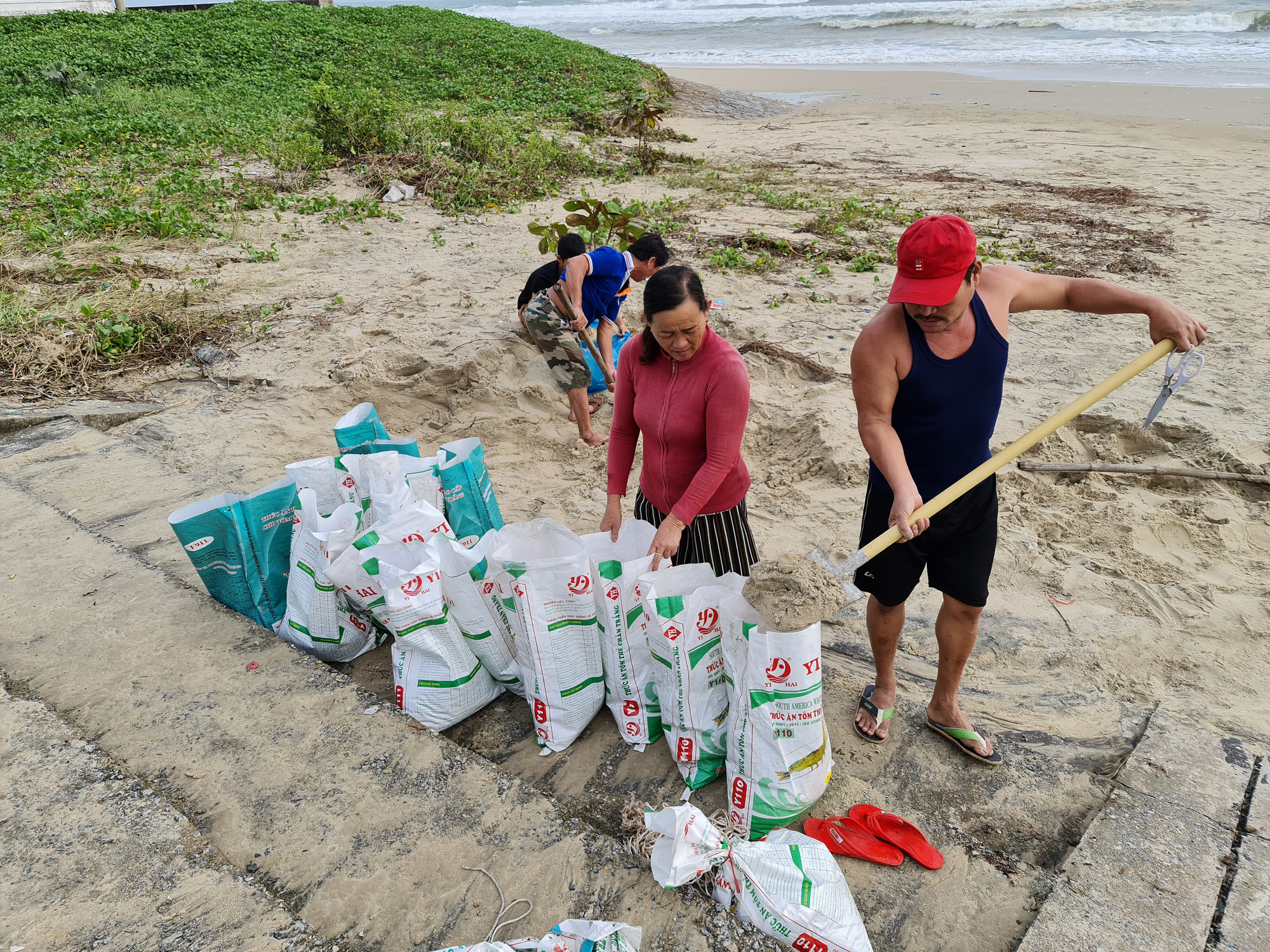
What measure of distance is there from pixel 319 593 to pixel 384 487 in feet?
1.32

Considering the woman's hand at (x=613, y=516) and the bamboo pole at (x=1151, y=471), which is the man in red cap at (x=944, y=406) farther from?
the bamboo pole at (x=1151, y=471)

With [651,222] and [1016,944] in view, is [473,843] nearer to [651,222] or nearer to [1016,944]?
[1016,944]

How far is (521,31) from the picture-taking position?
21.9 meters

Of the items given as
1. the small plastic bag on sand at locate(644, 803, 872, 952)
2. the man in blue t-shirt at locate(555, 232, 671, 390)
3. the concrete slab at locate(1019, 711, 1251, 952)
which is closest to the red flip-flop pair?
Answer: the small plastic bag on sand at locate(644, 803, 872, 952)

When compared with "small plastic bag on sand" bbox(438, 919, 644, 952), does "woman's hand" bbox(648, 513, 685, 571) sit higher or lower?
higher

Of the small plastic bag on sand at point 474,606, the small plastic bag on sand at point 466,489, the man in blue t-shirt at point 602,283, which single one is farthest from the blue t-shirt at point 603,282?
the small plastic bag on sand at point 474,606

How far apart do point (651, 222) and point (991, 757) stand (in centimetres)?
678

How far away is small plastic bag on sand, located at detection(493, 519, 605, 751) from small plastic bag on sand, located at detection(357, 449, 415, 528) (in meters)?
0.51

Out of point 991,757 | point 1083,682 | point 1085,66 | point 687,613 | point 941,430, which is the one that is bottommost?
point 1083,682

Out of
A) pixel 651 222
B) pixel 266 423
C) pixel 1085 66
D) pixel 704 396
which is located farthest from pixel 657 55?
pixel 704 396

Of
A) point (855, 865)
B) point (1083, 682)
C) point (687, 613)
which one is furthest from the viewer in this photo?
point (1083, 682)

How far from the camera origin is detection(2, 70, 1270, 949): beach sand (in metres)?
2.08

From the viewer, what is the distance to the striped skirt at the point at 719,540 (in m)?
2.54

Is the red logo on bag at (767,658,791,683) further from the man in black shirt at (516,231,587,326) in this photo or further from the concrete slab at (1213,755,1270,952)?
the man in black shirt at (516,231,587,326)
